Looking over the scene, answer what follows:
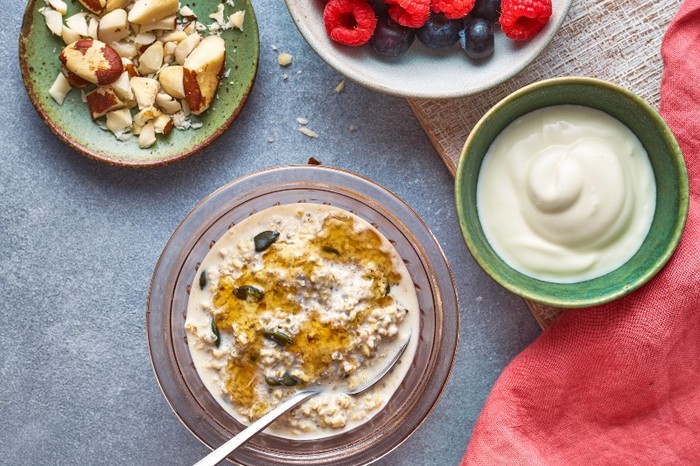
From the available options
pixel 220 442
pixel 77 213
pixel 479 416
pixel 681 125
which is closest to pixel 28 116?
pixel 77 213

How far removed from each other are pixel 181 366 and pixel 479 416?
592 millimetres

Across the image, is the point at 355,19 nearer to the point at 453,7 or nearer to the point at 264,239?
the point at 453,7

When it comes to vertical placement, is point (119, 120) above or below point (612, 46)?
below

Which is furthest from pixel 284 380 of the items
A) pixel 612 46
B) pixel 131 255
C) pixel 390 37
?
pixel 612 46

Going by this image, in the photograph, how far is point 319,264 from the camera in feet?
4.70

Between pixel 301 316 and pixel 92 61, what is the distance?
2.07 feet

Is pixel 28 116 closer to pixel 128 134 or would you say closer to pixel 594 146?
pixel 128 134

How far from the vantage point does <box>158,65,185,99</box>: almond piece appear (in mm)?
1523

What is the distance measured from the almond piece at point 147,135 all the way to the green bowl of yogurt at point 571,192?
61 cm

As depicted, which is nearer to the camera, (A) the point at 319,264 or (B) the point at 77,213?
(A) the point at 319,264

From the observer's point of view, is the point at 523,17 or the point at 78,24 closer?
the point at 523,17

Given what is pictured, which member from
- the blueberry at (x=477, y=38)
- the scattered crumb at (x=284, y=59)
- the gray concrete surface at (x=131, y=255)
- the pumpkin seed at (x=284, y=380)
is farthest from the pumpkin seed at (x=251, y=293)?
the blueberry at (x=477, y=38)

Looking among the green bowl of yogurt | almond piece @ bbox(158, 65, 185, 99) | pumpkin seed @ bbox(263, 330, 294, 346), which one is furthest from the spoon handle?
almond piece @ bbox(158, 65, 185, 99)

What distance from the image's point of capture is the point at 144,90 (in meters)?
1.53
